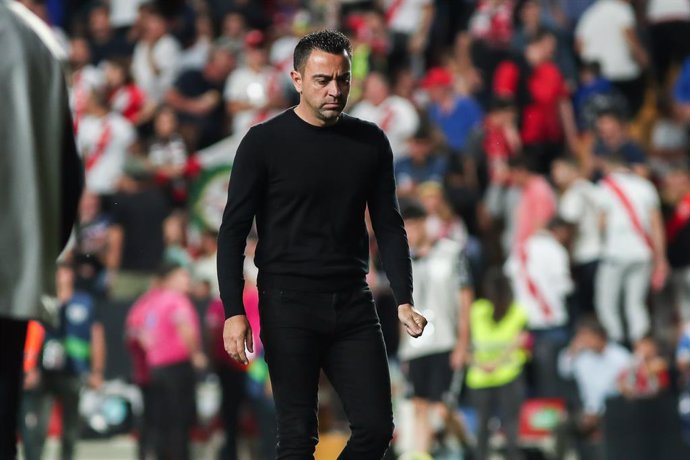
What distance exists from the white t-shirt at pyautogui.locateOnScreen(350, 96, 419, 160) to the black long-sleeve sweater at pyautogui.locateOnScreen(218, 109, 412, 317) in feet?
34.7

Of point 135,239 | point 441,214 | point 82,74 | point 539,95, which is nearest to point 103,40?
point 82,74

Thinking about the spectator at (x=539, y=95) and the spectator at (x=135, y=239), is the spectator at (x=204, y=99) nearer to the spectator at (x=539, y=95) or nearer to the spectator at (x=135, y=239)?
the spectator at (x=135, y=239)

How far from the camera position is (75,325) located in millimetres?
14742

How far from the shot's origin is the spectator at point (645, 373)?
1359 cm

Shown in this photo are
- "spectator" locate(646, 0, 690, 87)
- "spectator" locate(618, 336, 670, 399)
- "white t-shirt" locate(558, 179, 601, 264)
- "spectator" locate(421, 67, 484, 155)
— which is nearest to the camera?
"spectator" locate(618, 336, 670, 399)

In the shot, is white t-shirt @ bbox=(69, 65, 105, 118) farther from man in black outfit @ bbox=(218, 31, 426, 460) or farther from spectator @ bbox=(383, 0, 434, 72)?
man in black outfit @ bbox=(218, 31, 426, 460)

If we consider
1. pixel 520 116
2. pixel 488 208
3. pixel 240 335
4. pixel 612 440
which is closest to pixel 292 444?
pixel 240 335

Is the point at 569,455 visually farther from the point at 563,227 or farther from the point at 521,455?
the point at 563,227

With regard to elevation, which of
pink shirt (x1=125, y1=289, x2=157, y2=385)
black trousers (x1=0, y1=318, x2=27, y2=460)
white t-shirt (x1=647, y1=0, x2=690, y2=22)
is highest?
white t-shirt (x1=647, y1=0, x2=690, y2=22)

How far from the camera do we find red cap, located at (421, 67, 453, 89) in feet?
59.7

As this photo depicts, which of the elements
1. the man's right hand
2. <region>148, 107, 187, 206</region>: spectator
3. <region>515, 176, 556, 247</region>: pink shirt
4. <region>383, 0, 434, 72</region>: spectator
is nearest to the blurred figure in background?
the man's right hand

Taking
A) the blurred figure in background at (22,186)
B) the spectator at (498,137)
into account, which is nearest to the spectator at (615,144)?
the spectator at (498,137)

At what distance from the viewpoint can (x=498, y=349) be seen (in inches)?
541

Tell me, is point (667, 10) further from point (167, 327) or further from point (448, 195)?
point (167, 327)
